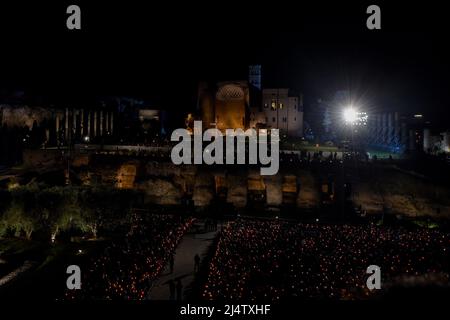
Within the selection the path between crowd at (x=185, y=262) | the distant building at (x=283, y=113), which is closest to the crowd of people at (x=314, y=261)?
the path between crowd at (x=185, y=262)

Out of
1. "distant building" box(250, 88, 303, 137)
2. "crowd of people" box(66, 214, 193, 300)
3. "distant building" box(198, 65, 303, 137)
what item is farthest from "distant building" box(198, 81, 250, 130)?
"crowd of people" box(66, 214, 193, 300)

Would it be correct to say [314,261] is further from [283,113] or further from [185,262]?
[283,113]

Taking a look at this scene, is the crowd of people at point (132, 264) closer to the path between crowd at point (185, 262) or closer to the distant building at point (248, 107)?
the path between crowd at point (185, 262)

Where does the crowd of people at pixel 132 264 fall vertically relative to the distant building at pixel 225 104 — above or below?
below

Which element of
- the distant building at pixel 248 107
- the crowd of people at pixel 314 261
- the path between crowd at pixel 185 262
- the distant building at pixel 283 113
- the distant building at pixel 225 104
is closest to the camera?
the crowd of people at pixel 314 261

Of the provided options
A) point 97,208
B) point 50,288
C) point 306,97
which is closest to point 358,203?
point 97,208

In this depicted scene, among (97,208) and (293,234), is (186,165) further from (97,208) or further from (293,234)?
(293,234)

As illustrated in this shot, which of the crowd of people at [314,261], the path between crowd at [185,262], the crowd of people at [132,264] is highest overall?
the crowd of people at [314,261]
